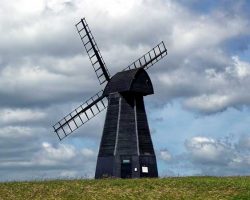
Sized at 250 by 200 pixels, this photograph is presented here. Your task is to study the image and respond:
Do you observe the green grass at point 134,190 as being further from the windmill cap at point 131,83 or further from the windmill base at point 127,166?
the windmill cap at point 131,83

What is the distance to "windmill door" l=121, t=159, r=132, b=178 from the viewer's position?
42312 millimetres

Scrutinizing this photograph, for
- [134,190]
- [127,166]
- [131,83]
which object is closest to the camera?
[134,190]

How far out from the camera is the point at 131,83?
42.5 metres

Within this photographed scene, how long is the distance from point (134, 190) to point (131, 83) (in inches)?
562

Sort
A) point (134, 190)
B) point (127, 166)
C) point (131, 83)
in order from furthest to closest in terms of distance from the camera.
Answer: point (131, 83), point (127, 166), point (134, 190)

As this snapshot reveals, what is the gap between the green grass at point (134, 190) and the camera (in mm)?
28141

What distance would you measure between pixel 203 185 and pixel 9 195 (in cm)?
1078

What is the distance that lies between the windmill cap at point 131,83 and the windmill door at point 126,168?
18.1ft

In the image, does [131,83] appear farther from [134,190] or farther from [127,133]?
[134,190]

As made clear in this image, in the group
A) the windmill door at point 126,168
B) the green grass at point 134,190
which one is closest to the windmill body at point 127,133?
the windmill door at point 126,168

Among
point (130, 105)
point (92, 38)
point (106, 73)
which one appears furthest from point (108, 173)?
point (92, 38)

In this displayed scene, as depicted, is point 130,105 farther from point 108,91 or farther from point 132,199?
point 132,199

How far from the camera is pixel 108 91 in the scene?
44562 millimetres

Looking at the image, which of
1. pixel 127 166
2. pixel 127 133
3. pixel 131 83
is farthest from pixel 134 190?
pixel 131 83
